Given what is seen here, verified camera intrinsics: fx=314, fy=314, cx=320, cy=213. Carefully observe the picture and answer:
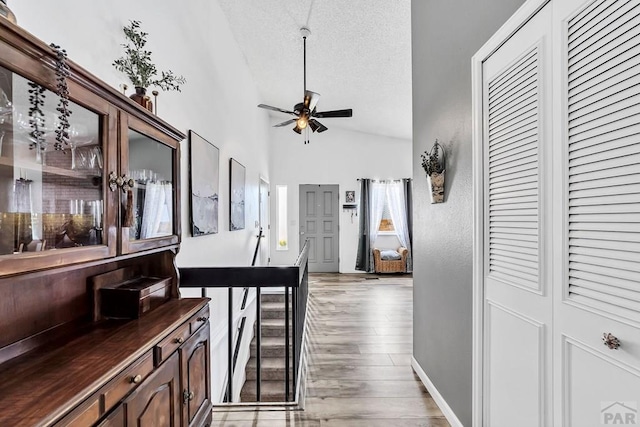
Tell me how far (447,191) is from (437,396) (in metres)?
1.49

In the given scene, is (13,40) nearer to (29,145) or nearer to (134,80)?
(29,145)

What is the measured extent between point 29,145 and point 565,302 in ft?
6.12

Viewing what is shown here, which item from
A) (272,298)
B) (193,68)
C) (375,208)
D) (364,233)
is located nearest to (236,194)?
(193,68)

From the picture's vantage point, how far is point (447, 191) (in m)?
2.19

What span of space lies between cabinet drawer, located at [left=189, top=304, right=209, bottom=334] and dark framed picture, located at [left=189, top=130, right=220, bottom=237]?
108 cm

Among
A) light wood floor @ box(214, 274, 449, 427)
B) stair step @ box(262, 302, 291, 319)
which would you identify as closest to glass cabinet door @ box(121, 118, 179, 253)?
light wood floor @ box(214, 274, 449, 427)

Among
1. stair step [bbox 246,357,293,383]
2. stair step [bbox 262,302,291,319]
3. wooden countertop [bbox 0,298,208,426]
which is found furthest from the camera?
stair step [bbox 262,302,291,319]

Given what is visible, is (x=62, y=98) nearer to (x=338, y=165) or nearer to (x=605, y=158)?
(x=605, y=158)

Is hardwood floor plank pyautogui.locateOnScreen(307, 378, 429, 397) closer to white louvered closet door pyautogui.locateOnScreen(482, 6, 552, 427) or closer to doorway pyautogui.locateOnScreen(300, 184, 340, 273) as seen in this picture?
white louvered closet door pyautogui.locateOnScreen(482, 6, 552, 427)

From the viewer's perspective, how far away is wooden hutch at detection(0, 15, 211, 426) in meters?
0.83

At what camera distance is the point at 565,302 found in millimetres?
1196

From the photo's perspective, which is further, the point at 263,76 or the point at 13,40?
the point at 263,76

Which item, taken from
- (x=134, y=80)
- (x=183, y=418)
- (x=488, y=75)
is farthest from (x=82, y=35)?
(x=488, y=75)

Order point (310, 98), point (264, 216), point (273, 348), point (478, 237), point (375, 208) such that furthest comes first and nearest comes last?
point (375, 208) < point (264, 216) < point (273, 348) < point (310, 98) < point (478, 237)
